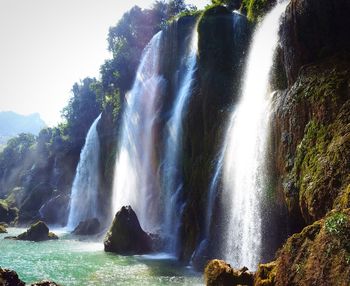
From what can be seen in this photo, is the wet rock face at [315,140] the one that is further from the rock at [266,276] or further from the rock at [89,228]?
the rock at [89,228]

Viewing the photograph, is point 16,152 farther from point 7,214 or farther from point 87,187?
point 87,187

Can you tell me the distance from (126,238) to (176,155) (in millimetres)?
9241

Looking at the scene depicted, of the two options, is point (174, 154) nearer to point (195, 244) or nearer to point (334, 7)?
point (195, 244)

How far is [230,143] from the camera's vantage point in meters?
24.5

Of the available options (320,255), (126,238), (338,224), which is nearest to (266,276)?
(320,255)

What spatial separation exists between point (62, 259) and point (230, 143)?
43.8 feet

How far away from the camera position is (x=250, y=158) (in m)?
21.2

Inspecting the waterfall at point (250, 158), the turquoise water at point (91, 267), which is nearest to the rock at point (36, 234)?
the turquoise water at point (91, 267)

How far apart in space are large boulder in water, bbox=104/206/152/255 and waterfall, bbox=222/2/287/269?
900 cm

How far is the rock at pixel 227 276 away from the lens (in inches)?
517

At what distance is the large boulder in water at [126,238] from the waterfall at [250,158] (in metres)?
9.00

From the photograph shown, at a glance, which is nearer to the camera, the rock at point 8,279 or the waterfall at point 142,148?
the rock at point 8,279

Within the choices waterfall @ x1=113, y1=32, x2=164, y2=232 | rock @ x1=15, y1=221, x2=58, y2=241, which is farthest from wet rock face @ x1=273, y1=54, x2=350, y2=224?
rock @ x1=15, y1=221, x2=58, y2=241

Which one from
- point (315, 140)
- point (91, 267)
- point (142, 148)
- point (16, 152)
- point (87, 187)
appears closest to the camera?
point (315, 140)
